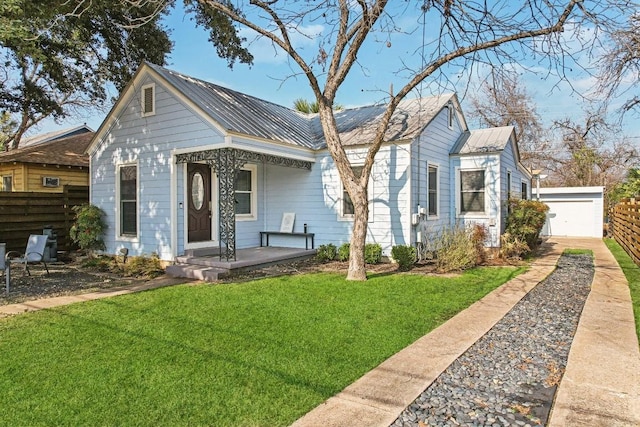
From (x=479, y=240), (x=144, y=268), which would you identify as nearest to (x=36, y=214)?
(x=144, y=268)

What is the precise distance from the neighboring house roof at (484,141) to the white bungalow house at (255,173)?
0.04 m

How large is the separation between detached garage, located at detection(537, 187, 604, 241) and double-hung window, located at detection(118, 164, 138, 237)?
18.7 m

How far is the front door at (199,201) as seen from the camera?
10156mm

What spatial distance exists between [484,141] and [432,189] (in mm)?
2653

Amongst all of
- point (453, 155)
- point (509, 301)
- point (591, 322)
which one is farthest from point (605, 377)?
point (453, 155)

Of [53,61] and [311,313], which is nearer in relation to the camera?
[311,313]

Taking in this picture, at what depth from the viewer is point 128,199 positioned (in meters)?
10.7

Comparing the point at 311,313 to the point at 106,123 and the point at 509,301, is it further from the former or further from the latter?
the point at 106,123

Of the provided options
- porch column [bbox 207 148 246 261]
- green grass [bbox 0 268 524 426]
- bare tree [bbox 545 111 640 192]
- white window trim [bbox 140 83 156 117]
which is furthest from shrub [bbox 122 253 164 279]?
bare tree [bbox 545 111 640 192]

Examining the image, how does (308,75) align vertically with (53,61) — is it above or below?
below

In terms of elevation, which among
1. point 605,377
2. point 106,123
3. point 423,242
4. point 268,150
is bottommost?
point 605,377

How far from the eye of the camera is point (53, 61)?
13.2 m

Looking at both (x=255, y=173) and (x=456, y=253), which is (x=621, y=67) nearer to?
(x=456, y=253)

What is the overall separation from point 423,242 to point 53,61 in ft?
41.8
